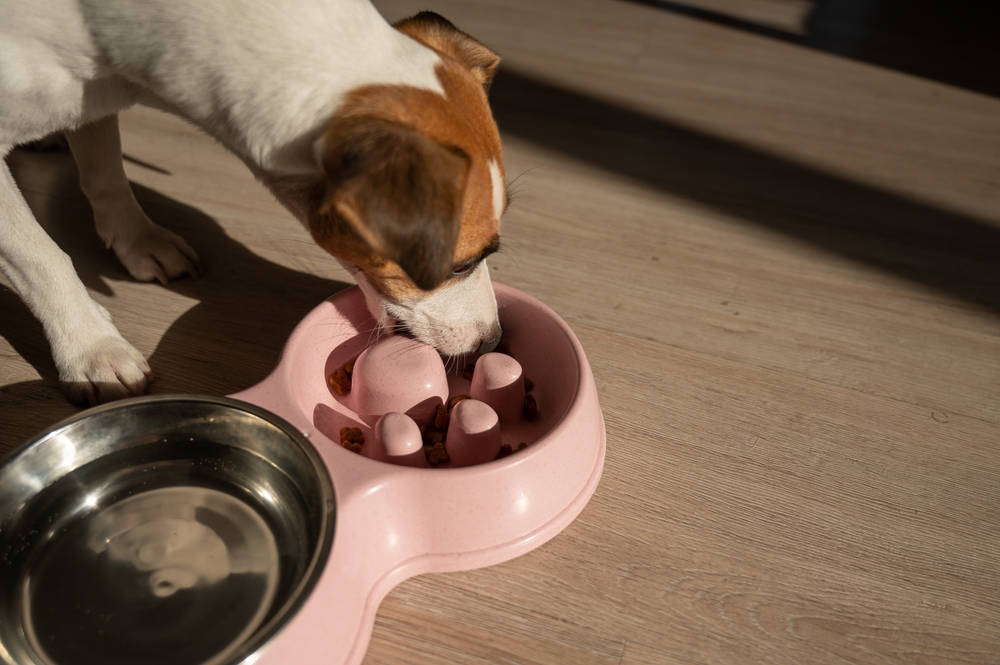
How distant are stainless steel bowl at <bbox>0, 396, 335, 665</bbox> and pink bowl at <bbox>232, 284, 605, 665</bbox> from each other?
56 mm

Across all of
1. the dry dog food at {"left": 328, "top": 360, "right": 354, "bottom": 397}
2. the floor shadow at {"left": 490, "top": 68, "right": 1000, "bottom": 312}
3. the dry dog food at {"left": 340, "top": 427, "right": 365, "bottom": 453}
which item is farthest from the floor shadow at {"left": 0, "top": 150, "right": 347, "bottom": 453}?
the floor shadow at {"left": 490, "top": 68, "right": 1000, "bottom": 312}

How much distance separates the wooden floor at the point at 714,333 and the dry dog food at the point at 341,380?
158 mm

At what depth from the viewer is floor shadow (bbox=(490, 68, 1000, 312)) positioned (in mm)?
1901

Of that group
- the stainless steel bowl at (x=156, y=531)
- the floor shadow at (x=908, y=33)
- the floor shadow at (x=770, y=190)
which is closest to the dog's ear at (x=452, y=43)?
the stainless steel bowl at (x=156, y=531)

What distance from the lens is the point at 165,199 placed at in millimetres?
1892

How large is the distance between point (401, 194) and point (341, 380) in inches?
20.1

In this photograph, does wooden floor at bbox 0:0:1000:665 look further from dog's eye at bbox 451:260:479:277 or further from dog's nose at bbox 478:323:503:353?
dog's eye at bbox 451:260:479:277

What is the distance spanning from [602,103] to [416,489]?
5.79ft

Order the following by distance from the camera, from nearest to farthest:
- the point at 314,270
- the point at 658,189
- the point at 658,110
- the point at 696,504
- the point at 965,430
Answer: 1. the point at 696,504
2. the point at 965,430
3. the point at 314,270
4. the point at 658,189
5. the point at 658,110

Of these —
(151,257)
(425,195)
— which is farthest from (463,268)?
(151,257)

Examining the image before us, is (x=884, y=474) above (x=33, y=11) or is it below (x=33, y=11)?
below

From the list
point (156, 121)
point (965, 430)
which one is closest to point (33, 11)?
point (156, 121)

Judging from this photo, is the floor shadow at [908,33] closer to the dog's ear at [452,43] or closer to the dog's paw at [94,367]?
the dog's ear at [452,43]

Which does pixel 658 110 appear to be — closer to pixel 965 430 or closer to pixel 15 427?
pixel 965 430
